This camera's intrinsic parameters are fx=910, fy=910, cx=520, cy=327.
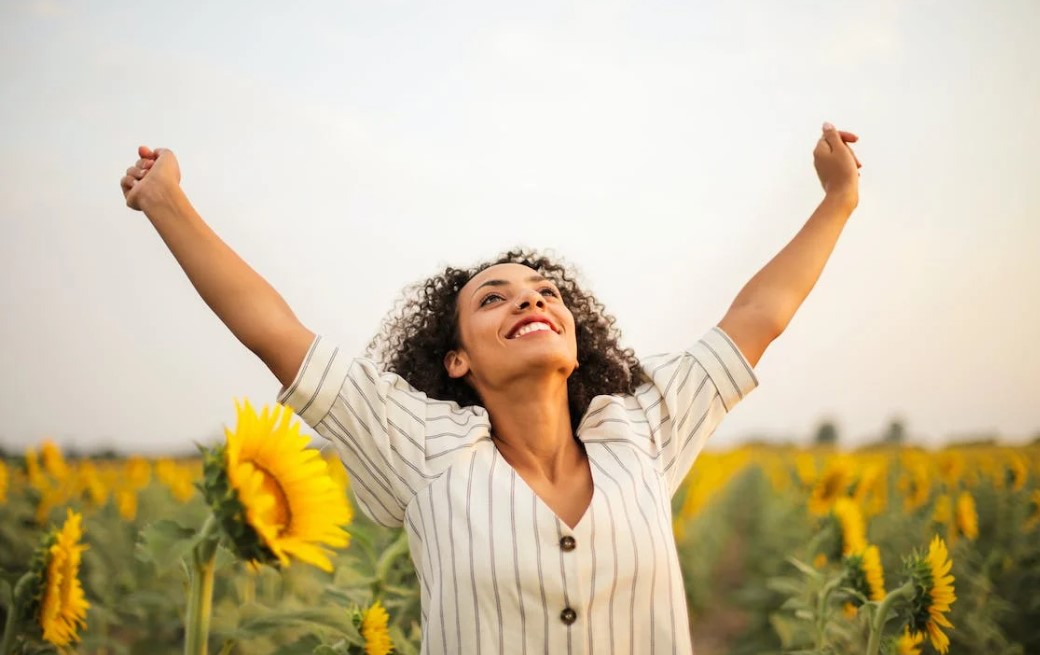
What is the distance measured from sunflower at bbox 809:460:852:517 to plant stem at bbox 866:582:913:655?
2219 mm

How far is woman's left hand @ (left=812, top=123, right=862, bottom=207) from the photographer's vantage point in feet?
7.80

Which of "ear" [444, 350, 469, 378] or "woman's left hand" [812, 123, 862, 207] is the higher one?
"woman's left hand" [812, 123, 862, 207]

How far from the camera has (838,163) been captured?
2.39 m

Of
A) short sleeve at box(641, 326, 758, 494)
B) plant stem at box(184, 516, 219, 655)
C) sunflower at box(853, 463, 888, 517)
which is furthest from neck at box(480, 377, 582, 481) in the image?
sunflower at box(853, 463, 888, 517)

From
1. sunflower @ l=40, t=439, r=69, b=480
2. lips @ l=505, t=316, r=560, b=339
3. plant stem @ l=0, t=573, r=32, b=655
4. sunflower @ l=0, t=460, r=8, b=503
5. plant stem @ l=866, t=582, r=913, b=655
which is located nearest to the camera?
plant stem @ l=0, t=573, r=32, b=655

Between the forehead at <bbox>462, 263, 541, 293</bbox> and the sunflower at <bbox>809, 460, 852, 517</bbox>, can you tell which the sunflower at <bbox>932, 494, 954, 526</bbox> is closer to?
the sunflower at <bbox>809, 460, 852, 517</bbox>

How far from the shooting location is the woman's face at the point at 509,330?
6.43 feet

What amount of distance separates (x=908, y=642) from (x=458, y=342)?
5.06 feet

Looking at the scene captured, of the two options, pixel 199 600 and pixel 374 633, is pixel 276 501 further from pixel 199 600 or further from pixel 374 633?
pixel 374 633

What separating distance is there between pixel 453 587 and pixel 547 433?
43cm

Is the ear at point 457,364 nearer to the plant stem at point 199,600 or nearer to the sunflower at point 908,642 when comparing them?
the plant stem at point 199,600

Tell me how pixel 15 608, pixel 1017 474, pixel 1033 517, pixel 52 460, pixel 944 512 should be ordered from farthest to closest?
pixel 1017 474 < pixel 1033 517 < pixel 944 512 < pixel 52 460 < pixel 15 608

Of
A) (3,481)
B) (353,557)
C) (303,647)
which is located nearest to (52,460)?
(3,481)

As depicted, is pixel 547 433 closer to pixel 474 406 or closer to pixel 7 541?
pixel 474 406
